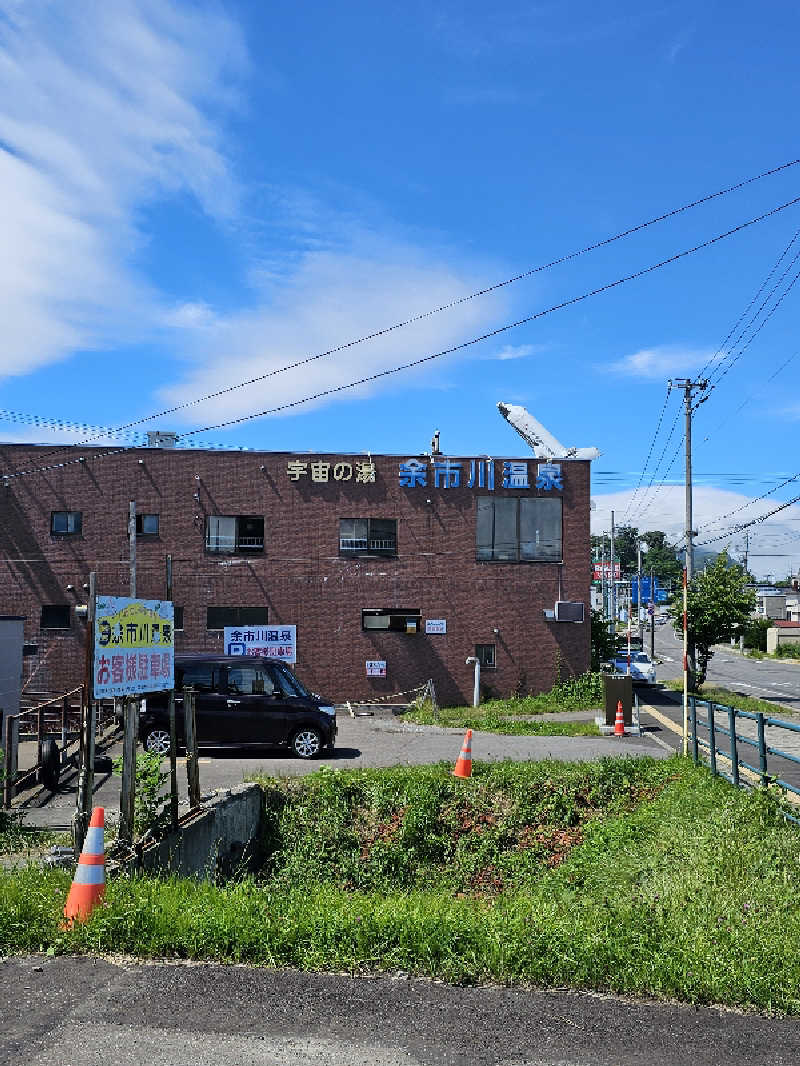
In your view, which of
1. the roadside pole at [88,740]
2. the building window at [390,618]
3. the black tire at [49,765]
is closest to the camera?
the roadside pole at [88,740]

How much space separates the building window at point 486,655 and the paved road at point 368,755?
615cm

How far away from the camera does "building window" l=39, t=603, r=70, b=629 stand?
2831 cm

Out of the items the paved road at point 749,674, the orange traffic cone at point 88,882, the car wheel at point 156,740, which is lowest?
the paved road at point 749,674

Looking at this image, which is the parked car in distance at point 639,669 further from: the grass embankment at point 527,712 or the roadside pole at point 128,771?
the roadside pole at point 128,771

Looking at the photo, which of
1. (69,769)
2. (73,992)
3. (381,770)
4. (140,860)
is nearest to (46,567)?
(69,769)

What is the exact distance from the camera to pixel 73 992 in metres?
5.16

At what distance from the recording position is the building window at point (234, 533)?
28859 mm

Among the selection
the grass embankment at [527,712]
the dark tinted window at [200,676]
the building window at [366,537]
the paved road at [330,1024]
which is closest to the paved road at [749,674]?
the grass embankment at [527,712]

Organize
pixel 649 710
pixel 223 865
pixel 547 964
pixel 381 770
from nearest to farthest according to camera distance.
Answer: pixel 547 964 → pixel 223 865 → pixel 381 770 → pixel 649 710

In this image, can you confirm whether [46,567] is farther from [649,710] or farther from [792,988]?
[792,988]

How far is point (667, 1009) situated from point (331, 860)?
7869 mm

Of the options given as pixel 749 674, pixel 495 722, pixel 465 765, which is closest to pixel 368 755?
pixel 465 765

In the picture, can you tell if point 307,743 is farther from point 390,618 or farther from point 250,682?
point 390,618

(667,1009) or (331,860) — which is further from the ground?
(667,1009)
